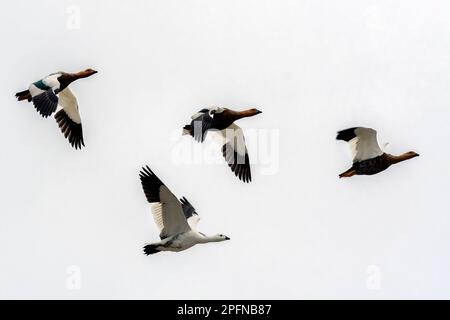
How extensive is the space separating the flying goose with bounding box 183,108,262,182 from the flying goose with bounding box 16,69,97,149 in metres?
2.34

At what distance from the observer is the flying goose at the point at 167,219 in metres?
23.5

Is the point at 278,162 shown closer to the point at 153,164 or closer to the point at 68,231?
the point at 153,164

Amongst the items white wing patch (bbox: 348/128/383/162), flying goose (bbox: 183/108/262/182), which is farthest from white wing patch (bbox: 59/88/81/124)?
white wing patch (bbox: 348/128/383/162)

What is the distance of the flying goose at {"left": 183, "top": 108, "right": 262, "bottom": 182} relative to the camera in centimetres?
2498

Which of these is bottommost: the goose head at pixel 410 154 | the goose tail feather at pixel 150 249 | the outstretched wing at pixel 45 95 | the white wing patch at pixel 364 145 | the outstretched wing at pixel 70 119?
the goose tail feather at pixel 150 249

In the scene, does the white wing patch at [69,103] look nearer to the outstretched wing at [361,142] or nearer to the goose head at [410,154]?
the outstretched wing at [361,142]

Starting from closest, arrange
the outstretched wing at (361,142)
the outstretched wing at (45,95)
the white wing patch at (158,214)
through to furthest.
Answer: the white wing patch at (158,214), the outstretched wing at (45,95), the outstretched wing at (361,142)

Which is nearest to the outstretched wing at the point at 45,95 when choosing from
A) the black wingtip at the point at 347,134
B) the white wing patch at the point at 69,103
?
the white wing patch at the point at 69,103

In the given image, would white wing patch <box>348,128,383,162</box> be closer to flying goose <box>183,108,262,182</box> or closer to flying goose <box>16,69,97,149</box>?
flying goose <box>183,108,262,182</box>

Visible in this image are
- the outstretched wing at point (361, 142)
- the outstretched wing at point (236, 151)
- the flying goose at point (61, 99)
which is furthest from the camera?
the outstretched wing at point (236, 151)

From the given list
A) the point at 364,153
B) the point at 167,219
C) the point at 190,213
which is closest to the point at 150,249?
the point at 167,219

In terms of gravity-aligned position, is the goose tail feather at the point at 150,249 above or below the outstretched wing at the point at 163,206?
below
